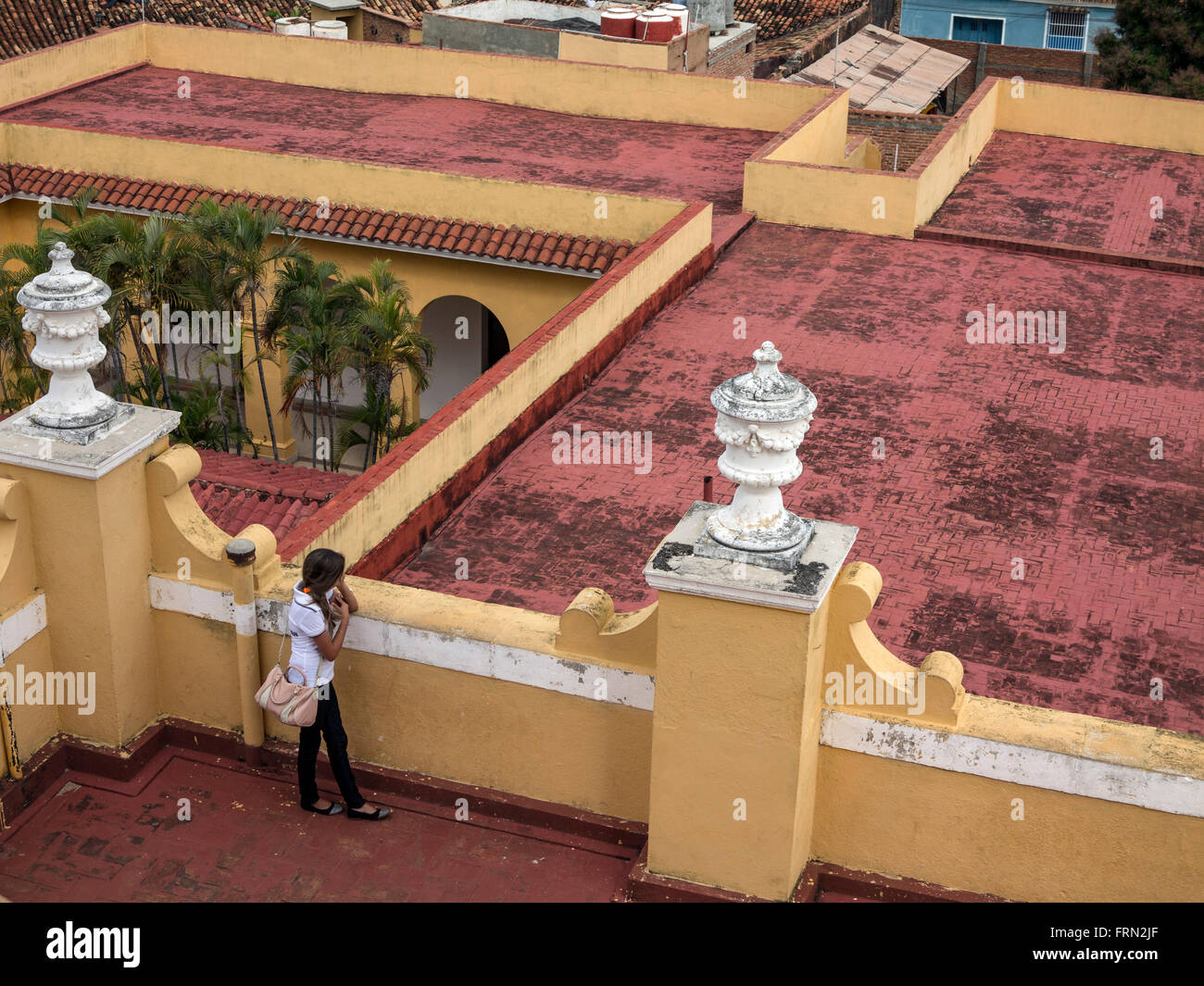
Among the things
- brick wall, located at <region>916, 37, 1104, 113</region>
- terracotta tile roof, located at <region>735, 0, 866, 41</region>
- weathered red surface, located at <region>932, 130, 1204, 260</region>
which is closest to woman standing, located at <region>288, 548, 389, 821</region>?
weathered red surface, located at <region>932, 130, 1204, 260</region>

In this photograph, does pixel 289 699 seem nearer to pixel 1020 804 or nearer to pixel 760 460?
pixel 760 460

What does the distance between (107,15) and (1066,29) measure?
26.9 m

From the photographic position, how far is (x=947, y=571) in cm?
1127

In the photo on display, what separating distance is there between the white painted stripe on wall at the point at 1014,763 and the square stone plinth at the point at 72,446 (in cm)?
379

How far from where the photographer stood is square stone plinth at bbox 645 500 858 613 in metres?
6.63

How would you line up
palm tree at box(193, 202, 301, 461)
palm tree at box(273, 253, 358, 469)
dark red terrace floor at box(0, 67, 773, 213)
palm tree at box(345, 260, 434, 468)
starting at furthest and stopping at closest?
dark red terrace floor at box(0, 67, 773, 213) → palm tree at box(193, 202, 301, 461) → palm tree at box(273, 253, 358, 469) → palm tree at box(345, 260, 434, 468)

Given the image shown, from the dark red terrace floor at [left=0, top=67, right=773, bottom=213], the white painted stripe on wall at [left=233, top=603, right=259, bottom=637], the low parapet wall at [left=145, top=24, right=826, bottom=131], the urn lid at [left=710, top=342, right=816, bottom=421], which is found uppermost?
the urn lid at [left=710, top=342, right=816, bottom=421]

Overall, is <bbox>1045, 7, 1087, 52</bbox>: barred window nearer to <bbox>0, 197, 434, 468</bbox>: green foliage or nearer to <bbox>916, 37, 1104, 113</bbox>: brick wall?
<bbox>916, 37, 1104, 113</bbox>: brick wall

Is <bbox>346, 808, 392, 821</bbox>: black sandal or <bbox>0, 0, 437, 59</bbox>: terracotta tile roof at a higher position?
<bbox>0, 0, 437, 59</bbox>: terracotta tile roof

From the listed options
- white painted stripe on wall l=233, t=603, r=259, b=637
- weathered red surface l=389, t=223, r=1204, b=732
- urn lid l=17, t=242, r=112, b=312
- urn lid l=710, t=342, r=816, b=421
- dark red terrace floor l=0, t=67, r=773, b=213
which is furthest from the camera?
dark red terrace floor l=0, t=67, r=773, b=213

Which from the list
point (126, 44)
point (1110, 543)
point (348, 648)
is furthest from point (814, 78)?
point (348, 648)

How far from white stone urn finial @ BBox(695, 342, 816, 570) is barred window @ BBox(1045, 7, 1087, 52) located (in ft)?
136

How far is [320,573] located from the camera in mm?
7508

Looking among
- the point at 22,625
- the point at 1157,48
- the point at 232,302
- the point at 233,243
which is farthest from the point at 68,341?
the point at 1157,48
